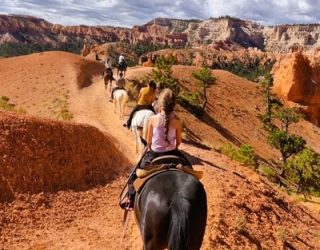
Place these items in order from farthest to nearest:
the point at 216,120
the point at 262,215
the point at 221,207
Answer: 1. the point at 216,120
2. the point at 262,215
3. the point at 221,207

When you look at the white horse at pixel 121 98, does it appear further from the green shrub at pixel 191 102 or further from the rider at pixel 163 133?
the green shrub at pixel 191 102

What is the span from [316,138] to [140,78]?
30.7 metres

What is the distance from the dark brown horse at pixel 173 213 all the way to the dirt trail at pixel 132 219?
4969 mm

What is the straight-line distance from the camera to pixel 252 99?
67.3 metres

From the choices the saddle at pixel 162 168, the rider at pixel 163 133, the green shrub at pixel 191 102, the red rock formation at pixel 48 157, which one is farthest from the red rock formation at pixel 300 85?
the saddle at pixel 162 168

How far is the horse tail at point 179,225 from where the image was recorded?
6.78 m

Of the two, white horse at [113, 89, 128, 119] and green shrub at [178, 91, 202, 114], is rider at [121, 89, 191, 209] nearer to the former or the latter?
white horse at [113, 89, 128, 119]

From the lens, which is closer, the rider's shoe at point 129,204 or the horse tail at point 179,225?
the horse tail at point 179,225

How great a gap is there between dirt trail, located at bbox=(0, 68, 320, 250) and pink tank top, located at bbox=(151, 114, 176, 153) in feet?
14.9

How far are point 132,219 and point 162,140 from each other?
18.9 ft

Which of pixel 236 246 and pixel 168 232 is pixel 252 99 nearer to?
Answer: pixel 236 246

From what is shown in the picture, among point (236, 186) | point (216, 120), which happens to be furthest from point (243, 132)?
point (236, 186)

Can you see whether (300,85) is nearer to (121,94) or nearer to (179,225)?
(121,94)

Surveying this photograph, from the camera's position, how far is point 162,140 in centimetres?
858
